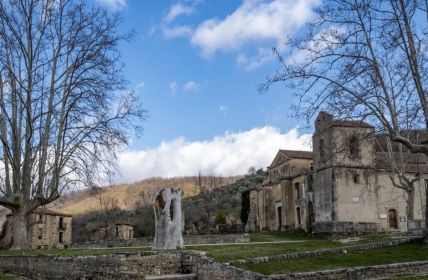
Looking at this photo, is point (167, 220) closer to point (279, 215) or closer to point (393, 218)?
point (393, 218)

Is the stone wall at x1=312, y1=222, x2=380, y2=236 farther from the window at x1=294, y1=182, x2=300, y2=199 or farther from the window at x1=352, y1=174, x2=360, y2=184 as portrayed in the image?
the window at x1=294, y1=182, x2=300, y2=199

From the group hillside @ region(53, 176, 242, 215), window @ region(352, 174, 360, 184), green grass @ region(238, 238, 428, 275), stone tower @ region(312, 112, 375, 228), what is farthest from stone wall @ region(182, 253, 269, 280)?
hillside @ region(53, 176, 242, 215)

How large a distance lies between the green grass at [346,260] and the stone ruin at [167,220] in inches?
242

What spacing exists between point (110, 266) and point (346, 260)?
7482 mm

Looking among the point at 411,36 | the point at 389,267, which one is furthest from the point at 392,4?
the point at 389,267

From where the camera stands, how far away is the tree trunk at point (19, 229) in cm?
2395

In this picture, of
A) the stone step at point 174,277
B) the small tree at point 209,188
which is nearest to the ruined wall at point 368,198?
the stone step at point 174,277

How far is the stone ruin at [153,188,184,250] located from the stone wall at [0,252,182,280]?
3451mm

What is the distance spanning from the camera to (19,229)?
24344 mm

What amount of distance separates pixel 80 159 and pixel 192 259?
8.99 m

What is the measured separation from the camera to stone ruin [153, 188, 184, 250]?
20.5 metres

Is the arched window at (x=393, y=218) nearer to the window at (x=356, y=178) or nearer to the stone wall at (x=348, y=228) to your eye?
the stone wall at (x=348, y=228)

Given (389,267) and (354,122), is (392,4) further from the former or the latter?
(389,267)

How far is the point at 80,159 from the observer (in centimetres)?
2305
